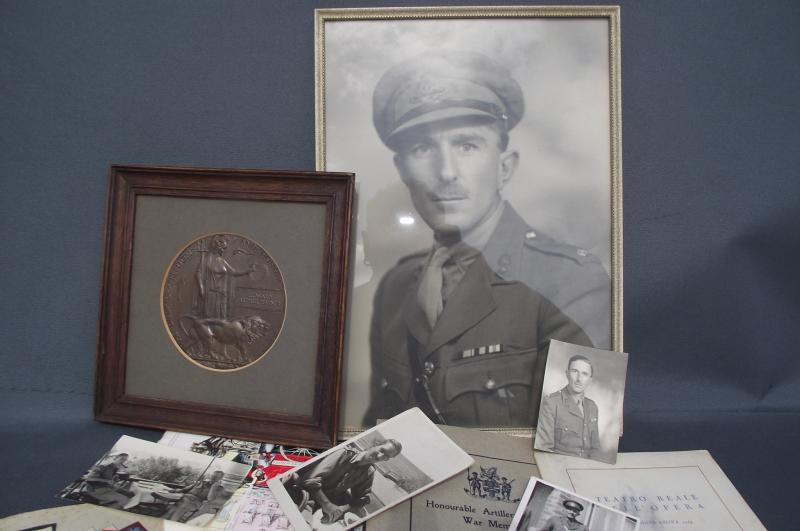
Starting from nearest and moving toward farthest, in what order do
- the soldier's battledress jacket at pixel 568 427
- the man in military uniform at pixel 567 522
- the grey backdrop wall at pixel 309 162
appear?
the man in military uniform at pixel 567 522 → the soldier's battledress jacket at pixel 568 427 → the grey backdrop wall at pixel 309 162

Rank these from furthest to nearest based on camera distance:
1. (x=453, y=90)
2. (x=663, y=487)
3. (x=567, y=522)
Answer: (x=453, y=90) → (x=663, y=487) → (x=567, y=522)

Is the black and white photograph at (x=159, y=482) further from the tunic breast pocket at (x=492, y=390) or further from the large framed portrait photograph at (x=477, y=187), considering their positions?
the tunic breast pocket at (x=492, y=390)

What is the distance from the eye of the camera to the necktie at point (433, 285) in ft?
3.67

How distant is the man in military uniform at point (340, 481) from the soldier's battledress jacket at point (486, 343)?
6.6 inches

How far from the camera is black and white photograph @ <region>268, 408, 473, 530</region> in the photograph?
883mm

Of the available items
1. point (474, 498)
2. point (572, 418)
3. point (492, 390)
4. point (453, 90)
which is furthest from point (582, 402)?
point (453, 90)

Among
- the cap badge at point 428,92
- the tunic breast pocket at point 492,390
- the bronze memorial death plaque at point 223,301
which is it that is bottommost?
the tunic breast pocket at point 492,390

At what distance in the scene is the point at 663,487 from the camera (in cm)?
97

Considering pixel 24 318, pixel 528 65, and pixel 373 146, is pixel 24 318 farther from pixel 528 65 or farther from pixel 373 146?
pixel 528 65

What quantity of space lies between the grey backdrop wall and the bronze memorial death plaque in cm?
21

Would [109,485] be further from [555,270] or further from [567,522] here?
[555,270]

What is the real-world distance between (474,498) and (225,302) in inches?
25.3

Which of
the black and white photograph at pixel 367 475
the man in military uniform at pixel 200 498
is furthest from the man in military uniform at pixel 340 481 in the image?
the man in military uniform at pixel 200 498

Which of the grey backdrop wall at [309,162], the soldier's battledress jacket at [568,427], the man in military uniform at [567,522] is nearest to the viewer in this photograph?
the man in military uniform at [567,522]
